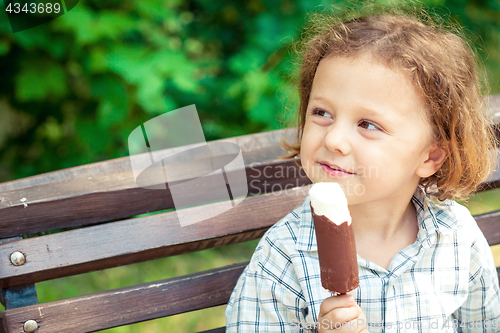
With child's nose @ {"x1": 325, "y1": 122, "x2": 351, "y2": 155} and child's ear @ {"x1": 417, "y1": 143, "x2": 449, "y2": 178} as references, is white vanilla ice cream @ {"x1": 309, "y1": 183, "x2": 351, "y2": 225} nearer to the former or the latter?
child's nose @ {"x1": 325, "y1": 122, "x2": 351, "y2": 155}

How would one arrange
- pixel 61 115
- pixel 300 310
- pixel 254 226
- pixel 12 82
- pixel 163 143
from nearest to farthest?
pixel 300 310
pixel 254 226
pixel 163 143
pixel 12 82
pixel 61 115

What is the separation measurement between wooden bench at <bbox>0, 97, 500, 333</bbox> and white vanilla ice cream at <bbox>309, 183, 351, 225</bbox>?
24.5 inches

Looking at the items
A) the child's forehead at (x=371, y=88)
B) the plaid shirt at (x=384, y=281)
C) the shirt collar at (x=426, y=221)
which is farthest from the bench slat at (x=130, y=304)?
the child's forehead at (x=371, y=88)

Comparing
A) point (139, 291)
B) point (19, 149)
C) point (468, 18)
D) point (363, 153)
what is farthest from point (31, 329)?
point (468, 18)

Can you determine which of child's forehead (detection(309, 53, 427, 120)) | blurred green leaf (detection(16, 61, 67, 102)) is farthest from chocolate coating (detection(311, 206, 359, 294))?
blurred green leaf (detection(16, 61, 67, 102))

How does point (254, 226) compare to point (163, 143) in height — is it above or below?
below

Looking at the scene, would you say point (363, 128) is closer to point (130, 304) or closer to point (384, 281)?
point (384, 281)

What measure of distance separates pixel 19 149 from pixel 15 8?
0.93 metres

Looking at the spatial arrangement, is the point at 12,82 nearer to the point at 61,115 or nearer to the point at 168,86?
the point at 61,115

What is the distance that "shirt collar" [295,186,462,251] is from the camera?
1366 mm

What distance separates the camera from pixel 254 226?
1609mm

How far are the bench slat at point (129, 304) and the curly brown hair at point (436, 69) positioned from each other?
2.47 feet

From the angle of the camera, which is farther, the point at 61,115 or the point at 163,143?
the point at 61,115

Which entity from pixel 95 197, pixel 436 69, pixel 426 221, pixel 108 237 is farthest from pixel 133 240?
pixel 436 69
